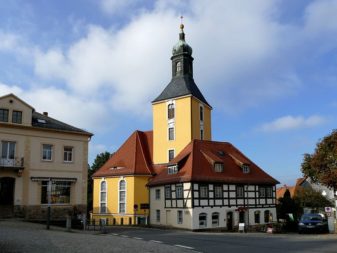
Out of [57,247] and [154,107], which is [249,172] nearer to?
[154,107]

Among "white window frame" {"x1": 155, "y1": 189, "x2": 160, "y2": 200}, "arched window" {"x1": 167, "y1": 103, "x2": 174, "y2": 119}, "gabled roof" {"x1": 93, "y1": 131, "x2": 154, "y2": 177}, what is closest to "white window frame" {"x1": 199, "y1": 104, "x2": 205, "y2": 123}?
"arched window" {"x1": 167, "y1": 103, "x2": 174, "y2": 119}

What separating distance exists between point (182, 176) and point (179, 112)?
11.9 m

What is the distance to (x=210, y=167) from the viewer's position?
4256 centimetres

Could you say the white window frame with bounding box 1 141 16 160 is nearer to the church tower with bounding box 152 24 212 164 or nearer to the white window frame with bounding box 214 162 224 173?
the white window frame with bounding box 214 162 224 173

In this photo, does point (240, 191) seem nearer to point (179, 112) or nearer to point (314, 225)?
point (314, 225)

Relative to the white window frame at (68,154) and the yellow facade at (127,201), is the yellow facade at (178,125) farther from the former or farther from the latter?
the white window frame at (68,154)

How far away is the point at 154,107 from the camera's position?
53438 millimetres

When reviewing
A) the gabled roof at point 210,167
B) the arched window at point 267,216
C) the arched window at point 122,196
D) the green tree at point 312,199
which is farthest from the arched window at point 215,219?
the green tree at point 312,199

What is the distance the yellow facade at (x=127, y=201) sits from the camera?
46250mm

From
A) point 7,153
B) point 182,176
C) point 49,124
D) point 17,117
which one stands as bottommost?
point 182,176

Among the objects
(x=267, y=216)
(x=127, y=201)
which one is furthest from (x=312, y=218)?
(x=127, y=201)

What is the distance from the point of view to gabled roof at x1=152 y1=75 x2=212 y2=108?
50.8 meters

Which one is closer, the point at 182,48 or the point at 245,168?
the point at 245,168

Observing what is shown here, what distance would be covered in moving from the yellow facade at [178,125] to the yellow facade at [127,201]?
15.1ft
